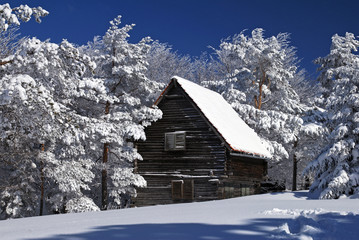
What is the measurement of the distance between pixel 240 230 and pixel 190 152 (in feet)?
65.1

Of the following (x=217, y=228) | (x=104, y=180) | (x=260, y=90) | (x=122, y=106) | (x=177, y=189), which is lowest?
(x=177, y=189)

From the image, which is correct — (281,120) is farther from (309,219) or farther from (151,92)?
(309,219)

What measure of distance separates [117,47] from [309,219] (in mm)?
21180

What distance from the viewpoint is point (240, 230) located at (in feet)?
27.6

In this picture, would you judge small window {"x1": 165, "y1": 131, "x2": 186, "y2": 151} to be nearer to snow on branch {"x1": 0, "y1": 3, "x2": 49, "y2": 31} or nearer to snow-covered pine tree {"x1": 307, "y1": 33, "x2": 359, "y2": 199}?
snow-covered pine tree {"x1": 307, "y1": 33, "x2": 359, "y2": 199}

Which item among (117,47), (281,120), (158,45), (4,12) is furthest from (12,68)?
(158,45)

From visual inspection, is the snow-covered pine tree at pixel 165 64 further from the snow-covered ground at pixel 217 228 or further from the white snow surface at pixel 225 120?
the snow-covered ground at pixel 217 228

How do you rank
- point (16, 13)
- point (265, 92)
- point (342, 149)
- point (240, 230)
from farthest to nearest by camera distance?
1. point (265, 92)
2. point (342, 149)
3. point (16, 13)
4. point (240, 230)

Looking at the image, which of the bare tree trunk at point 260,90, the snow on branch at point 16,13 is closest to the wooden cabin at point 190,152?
the bare tree trunk at point 260,90

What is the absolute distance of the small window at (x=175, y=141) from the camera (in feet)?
93.1

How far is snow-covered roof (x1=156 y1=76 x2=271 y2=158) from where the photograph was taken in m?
27.3

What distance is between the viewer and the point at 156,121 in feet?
96.0

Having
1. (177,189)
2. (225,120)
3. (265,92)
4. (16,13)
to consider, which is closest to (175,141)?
(177,189)

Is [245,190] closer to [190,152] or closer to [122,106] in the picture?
[190,152]
